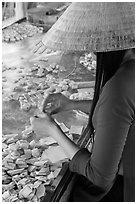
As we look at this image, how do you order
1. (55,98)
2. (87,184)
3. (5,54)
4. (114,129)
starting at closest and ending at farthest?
1. (114,129)
2. (87,184)
3. (55,98)
4. (5,54)

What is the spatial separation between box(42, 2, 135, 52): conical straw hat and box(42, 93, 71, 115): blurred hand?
1.64 feet

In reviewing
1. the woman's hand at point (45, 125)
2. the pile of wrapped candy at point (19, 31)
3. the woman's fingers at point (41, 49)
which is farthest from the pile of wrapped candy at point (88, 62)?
the woman's hand at point (45, 125)

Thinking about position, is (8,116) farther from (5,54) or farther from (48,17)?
(48,17)

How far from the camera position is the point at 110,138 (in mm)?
946

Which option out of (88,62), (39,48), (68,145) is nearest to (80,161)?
(68,145)

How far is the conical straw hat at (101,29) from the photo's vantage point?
3.12 ft

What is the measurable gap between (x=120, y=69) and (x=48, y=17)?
2.63 m

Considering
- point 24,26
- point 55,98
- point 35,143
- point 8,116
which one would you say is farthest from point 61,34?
point 24,26

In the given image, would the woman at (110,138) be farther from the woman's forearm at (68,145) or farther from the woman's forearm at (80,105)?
the woman's forearm at (80,105)

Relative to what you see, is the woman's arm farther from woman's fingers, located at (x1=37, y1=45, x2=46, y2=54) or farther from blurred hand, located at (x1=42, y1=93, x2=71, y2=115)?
woman's fingers, located at (x1=37, y1=45, x2=46, y2=54)

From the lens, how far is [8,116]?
1746 mm

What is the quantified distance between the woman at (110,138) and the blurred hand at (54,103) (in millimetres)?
254

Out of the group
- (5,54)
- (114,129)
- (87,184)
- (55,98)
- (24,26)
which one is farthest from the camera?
(24,26)

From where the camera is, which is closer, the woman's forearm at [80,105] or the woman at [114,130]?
the woman at [114,130]
